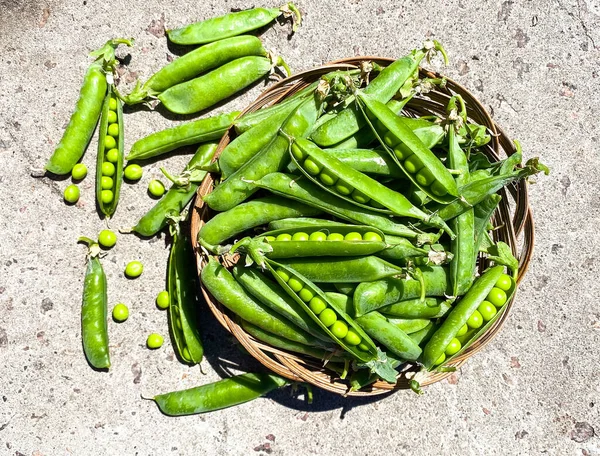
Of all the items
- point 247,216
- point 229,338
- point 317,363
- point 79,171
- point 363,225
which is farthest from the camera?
point 229,338

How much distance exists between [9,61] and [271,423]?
11.4 feet

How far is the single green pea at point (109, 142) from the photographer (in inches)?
151

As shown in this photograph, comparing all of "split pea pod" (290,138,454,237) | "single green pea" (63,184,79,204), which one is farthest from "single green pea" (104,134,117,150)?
"split pea pod" (290,138,454,237)

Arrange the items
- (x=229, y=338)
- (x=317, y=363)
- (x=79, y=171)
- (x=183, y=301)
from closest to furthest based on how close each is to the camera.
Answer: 1. (x=317, y=363)
2. (x=183, y=301)
3. (x=79, y=171)
4. (x=229, y=338)

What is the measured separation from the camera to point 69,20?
4.09 metres

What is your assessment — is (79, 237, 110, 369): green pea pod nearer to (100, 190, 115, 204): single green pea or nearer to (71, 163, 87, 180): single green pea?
(100, 190, 115, 204): single green pea

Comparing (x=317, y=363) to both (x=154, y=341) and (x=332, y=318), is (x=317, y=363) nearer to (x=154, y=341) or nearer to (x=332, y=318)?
(x=332, y=318)

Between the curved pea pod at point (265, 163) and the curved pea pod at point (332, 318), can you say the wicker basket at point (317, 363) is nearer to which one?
the curved pea pod at point (265, 163)

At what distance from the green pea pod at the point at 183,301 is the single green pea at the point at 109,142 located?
0.83 meters

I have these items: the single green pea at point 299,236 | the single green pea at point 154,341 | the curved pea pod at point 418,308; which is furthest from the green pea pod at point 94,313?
the curved pea pod at point 418,308

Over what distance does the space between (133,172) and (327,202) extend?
65.9 inches

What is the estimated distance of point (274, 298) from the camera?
3.27 m

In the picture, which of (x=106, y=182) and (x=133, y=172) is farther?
(x=133, y=172)

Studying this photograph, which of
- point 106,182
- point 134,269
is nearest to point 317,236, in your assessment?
point 134,269
